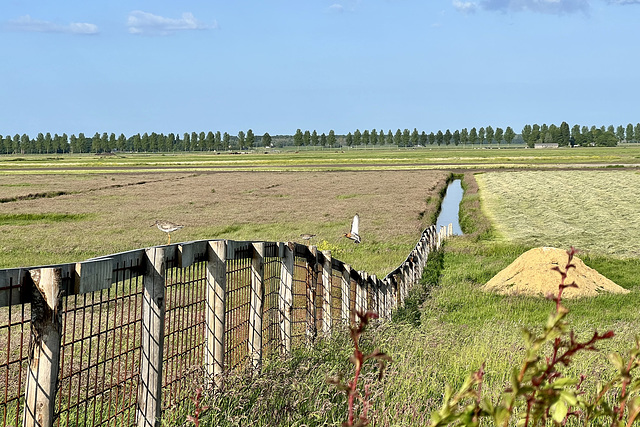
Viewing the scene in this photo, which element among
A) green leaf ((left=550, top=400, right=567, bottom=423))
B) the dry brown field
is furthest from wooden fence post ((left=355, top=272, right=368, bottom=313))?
green leaf ((left=550, top=400, right=567, bottom=423))

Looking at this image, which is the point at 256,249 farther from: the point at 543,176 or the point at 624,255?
the point at 543,176

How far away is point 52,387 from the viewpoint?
3.99m

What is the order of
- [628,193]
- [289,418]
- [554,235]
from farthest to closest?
[628,193] → [554,235] → [289,418]

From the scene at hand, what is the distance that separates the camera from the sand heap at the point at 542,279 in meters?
16.3

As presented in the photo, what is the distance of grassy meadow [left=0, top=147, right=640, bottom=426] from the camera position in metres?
6.05

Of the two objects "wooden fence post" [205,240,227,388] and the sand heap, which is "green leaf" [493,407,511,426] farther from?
the sand heap

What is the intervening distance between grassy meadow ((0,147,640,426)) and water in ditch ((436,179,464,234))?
75 centimetres

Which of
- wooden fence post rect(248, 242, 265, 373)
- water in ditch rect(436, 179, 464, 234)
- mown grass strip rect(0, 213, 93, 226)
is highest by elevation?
wooden fence post rect(248, 242, 265, 373)

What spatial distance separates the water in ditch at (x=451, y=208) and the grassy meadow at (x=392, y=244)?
29.6 inches

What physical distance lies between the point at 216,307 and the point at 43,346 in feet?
7.56

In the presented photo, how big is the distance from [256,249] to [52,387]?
124 inches

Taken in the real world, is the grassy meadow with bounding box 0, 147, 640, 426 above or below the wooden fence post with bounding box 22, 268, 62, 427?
below

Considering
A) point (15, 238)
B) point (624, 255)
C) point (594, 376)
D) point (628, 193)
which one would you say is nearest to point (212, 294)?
point (594, 376)

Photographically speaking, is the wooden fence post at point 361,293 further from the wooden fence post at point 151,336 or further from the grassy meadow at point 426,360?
the wooden fence post at point 151,336
